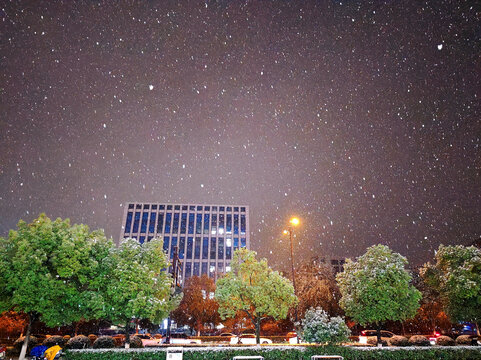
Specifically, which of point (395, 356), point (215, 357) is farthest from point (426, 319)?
point (215, 357)

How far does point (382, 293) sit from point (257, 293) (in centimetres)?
848

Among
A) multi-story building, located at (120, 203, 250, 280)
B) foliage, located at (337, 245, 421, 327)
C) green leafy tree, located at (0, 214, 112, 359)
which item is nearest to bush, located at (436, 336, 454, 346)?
foliage, located at (337, 245, 421, 327)

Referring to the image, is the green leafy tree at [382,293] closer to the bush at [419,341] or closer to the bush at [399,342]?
the bush at [399,342]

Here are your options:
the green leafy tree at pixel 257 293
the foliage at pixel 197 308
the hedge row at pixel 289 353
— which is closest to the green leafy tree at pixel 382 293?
the hedge row at pixel 289 353

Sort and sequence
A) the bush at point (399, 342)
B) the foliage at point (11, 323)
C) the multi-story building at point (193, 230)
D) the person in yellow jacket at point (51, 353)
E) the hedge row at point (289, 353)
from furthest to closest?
the multi-story building at point (193, 230), the foliage at point (11, 323), the bush at point (399, 342), the person in yellow jacket at point (51, 353), the hedge row at point (289, 353)

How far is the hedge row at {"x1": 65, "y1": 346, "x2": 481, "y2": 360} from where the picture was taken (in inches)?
672

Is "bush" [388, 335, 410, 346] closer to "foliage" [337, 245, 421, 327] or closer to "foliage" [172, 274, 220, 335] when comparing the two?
"foliage" [337, 245, 421, 327]

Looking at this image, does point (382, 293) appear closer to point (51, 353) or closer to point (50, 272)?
point (51, 353)

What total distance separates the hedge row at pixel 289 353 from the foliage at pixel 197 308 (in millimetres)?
30635

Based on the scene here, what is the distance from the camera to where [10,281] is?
1889 centimetres

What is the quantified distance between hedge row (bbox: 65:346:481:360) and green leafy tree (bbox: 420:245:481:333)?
6.02 m

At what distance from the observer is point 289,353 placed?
1767 centimetres

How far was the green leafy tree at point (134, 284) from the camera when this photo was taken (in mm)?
20000

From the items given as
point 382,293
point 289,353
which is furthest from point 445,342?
point 289,353
